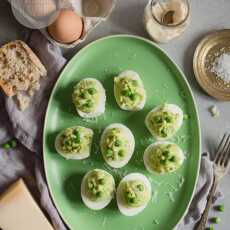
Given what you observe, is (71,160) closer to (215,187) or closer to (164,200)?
(164,200)

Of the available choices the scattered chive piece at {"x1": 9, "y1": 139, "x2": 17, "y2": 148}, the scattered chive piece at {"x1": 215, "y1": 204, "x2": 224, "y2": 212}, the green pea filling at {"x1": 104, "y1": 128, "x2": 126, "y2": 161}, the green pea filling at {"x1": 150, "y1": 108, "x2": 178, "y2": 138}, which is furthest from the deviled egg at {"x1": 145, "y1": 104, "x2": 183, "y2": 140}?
the scattered chive piece at {"x1": 9, "y1": 139, "x2": 17, "y2": 148}

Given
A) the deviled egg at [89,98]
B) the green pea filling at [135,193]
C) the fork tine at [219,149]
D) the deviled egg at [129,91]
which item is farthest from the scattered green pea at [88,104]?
the fork tine at [219,149]

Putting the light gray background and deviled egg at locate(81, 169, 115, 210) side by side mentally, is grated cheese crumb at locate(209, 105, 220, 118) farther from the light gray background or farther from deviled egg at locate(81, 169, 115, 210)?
deviled egg at locate(81, 169, 115, 210)

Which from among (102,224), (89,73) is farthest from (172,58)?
(102,224)

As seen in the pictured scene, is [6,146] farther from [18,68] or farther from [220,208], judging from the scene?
[220,208]

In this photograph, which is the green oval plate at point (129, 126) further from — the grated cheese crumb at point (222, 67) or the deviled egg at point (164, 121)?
the grated cheese crumb at point (222, 67)
